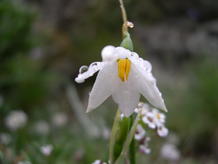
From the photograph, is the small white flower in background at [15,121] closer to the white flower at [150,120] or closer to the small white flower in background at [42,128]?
the small white flower in background at [42,128]

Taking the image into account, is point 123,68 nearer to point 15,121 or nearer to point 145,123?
point 145,123

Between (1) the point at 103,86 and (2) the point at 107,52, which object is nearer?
(2) the point at 107,52

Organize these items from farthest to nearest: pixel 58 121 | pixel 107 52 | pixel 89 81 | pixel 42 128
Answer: pixel 89 81
pixel 58 121
pixel 42 128
pixel 107 52

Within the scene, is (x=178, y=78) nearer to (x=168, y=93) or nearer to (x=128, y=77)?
(x=168, y=93)

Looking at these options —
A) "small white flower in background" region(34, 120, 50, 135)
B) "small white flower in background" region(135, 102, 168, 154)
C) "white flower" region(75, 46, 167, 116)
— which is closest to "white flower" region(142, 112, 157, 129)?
"small white flower in background" region(135, 102, 168, 154)

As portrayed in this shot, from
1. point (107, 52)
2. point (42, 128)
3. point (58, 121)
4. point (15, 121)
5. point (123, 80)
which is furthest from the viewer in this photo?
point (58, 121)

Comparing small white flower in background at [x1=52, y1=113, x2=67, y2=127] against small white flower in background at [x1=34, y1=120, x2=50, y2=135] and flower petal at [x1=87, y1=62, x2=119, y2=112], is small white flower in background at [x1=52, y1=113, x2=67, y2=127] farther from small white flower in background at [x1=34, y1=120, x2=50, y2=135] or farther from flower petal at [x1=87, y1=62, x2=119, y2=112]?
flower petal at [x1=87, y1=62, x2=119, y2=112]

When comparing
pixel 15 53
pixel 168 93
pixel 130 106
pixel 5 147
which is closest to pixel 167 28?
pixel 168 93

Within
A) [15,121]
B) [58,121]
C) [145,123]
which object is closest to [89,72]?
[145,123]
